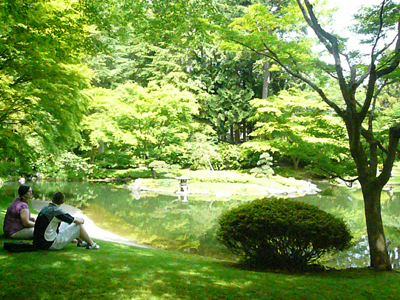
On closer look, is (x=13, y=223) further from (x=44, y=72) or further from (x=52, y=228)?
(x=44, y=72)

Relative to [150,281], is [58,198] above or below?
above

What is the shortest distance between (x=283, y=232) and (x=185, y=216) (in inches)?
276

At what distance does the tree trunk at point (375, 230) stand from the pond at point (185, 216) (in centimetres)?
160

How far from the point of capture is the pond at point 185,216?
23.5 feet

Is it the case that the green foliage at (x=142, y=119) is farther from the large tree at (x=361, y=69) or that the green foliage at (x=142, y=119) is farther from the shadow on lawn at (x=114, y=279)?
the shadow on lawn at (x=114, y=279)

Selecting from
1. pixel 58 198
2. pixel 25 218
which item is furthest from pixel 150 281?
pixel 25 218

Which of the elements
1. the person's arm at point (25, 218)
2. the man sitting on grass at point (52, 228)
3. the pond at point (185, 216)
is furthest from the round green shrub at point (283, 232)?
the person's arm at point (25, 218)

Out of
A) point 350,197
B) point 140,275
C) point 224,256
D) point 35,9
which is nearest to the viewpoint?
point 140,275

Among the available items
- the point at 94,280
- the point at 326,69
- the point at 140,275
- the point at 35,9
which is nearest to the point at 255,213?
the point at 140,275

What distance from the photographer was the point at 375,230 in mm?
4664

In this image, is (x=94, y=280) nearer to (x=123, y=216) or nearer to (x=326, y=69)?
(x=326, y=69)

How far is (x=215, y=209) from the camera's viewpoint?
1210 cm

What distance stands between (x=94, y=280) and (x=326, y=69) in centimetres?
537

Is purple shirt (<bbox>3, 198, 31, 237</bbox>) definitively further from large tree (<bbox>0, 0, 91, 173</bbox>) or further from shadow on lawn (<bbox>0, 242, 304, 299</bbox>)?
large tree (<bbox>0, 0, 91, 173</bbox>)
